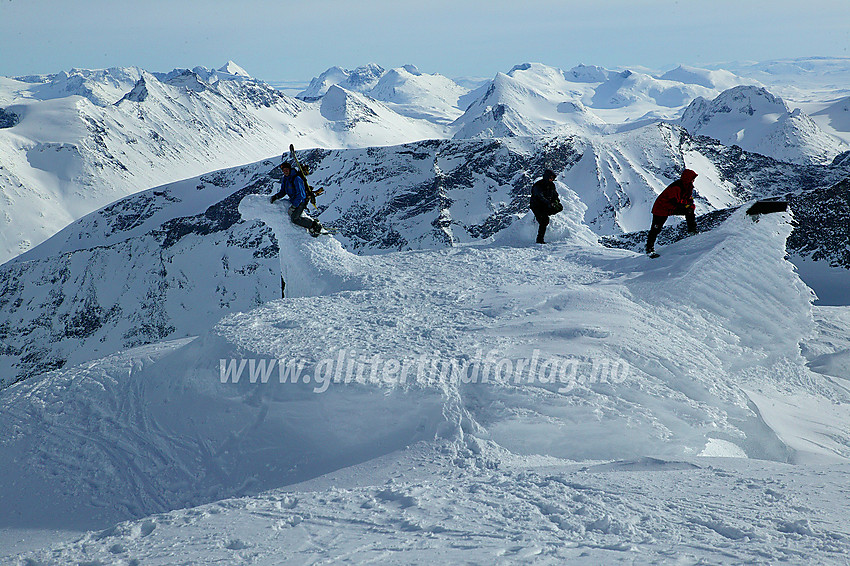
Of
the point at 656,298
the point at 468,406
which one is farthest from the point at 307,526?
the point at 656,298

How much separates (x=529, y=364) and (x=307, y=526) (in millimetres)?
4676

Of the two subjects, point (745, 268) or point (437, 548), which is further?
point (745, 268)

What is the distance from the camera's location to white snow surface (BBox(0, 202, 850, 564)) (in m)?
5.54

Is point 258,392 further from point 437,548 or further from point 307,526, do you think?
point 437,548

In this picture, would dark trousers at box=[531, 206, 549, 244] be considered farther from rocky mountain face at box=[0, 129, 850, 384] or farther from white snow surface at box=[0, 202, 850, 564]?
rocky mountain face at box=[0, 129, 850, 384]

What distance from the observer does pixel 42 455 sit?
8.69 meters

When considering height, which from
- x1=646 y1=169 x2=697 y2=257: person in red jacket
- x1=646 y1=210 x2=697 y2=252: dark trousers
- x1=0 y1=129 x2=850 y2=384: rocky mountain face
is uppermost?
x1=646 y1=169 x2=697 y2=257: person in red jacket

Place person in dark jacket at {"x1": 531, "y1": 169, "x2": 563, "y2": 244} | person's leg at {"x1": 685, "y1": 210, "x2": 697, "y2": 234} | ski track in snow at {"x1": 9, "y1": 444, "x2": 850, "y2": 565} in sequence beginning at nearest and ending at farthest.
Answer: ski track in snow at {"x1": 9, "y1": 444, "x2": 850, "y2": 565}
person's leg at {"x1": 685, "y1": 210, "x2": 697, "y2": 234}
person in dark jacket at {"x1": 531, "y1": 169, "x2": 563, "y2": 244}

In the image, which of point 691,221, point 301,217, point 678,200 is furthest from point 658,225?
point 301,217

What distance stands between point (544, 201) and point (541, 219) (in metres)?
0.60

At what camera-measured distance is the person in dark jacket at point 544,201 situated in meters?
17.8

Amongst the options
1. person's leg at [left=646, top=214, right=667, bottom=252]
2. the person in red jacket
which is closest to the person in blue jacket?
person's leg at [left=646, top=214, right=667, bottom=252]

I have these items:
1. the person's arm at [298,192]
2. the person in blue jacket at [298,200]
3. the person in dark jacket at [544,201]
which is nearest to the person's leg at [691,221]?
the person in dark jacket at [544,201]

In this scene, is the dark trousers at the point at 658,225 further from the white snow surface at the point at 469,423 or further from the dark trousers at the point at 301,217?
the dark trousers at the point at 301,217
